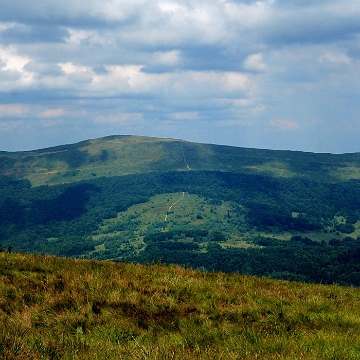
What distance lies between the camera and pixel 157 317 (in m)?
11.6

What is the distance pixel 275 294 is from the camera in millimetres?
14633

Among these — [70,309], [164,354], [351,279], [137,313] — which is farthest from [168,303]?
[351,279]

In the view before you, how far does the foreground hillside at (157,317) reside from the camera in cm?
881

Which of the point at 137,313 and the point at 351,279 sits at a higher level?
the point at 137,313

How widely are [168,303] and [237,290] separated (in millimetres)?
3111

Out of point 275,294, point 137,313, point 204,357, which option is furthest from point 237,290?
point 204,357

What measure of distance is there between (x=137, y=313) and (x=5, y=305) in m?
3.66

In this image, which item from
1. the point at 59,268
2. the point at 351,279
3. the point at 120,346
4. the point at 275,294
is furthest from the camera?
the point at 351,279

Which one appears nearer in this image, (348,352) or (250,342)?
(348,352)

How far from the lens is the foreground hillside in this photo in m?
8.81

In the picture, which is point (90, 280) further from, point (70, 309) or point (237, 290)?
point (237, 290)

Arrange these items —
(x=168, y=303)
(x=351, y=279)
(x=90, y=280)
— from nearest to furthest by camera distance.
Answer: (x=168, y=303), (x=90, y=280), (x=351, y=279)

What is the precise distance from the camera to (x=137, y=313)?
11.8 metres

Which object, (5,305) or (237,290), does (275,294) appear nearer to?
(237,290)
